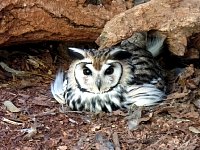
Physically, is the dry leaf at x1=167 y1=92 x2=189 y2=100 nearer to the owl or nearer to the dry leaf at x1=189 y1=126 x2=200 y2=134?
the owl

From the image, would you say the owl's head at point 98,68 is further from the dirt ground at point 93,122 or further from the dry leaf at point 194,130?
the dry leaf at point 194,130

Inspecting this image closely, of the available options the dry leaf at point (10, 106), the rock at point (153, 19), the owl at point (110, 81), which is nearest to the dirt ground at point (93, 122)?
the dry leaf at point (10, 106)

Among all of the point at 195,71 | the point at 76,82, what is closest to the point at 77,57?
the point at 76,82

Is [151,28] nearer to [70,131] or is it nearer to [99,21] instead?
[99,21]

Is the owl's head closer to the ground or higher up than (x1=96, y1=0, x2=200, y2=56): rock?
closer to the ground

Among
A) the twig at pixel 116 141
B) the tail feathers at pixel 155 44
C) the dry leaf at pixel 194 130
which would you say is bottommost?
the twig at pixel 116 141

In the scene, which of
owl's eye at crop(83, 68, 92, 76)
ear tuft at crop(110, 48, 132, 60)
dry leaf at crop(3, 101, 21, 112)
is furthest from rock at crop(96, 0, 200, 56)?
dry leaf at crop(3, 101, 21, 112)

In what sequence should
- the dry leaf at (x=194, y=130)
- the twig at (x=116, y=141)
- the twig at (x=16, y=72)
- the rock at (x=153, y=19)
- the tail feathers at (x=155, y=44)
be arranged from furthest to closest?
1. the twig at (x=16, y=72)
2. the tail feathers at (x=155, y=44)
3. the rock at (x=153, y=19)
4. the dry leaf at (x=194, y=130)
5. the twig at (x=116, y=141)

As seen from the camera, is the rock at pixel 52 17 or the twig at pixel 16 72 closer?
the rock at pixel 52 17
